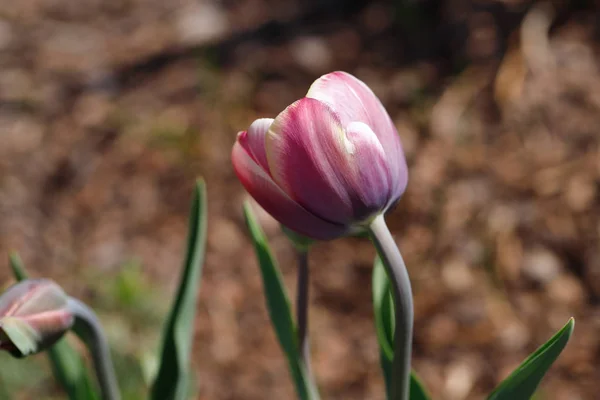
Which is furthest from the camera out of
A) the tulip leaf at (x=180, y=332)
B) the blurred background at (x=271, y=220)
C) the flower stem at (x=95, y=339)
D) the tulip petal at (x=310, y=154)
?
the blurred background at (x=271, y=220)

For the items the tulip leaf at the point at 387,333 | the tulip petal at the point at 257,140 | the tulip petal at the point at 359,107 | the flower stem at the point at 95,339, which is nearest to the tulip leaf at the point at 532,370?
the tulip leaf at the point at 387,333

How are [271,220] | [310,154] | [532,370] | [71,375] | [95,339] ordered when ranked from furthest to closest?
[271,220]
[71,375]
[95,339]
[532,370]
[310,154]

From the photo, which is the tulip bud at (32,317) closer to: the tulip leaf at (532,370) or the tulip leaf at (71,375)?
the tulip leaf at (71,375)

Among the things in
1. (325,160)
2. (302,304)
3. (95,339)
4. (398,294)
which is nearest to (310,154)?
(325,160)

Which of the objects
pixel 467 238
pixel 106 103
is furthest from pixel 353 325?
pixel 106 103

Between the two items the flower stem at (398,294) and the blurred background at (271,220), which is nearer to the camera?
the flower stem at (398,294)

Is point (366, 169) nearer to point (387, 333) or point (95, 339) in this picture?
point (387, 333)
